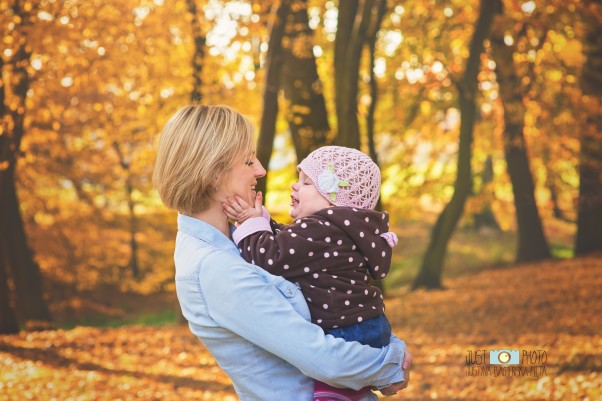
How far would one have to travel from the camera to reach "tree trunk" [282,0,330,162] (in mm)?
7867

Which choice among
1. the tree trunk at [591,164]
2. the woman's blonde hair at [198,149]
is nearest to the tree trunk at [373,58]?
the tree trunk at [591,164]

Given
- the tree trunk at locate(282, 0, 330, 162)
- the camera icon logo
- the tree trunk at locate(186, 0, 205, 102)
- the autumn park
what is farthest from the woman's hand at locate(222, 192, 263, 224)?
the tree trunk at locate(186, 0, 205, 102)

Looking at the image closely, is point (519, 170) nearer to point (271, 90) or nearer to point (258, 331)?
point (271, 90)

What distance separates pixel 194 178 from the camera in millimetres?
2150

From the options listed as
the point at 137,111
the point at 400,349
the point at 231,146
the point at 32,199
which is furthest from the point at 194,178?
the point at 32,199

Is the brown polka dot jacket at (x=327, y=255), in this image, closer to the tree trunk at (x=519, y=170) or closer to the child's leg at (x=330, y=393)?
the child's leg at (x=330, y=393)

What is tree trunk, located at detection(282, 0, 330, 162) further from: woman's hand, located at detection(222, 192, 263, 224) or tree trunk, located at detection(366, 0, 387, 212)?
woman's hand, located at detection(222, 192, 263, 224)

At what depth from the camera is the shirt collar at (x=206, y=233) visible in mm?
2170

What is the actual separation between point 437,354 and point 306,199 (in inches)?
242

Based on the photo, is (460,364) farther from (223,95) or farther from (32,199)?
(32,199)

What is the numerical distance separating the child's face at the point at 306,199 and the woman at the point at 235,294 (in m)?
0.22

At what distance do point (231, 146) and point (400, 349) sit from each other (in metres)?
0.84

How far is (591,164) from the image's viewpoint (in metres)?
11.9

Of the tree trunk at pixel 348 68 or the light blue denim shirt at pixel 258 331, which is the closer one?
the light blue denim shirt at pixel 258 331
